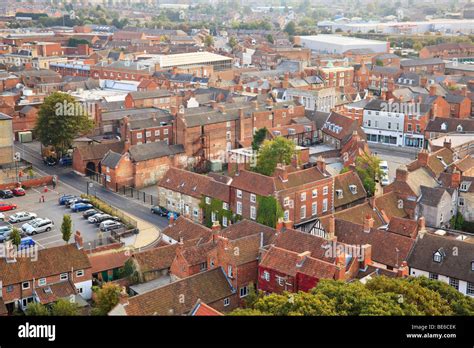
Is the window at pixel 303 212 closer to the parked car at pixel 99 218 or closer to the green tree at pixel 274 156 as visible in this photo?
the green tree at pixel 274 156

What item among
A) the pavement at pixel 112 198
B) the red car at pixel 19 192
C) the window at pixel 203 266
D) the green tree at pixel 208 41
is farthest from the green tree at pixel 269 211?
the green tree at pixel 208 41

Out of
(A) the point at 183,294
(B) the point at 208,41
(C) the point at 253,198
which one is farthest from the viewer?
(B) the point at 208,41

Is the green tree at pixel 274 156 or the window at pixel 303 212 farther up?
the green tree at pixel 274 156

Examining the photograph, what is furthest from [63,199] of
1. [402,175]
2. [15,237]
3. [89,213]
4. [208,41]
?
[208,41]

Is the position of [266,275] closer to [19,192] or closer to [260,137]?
[19,192]
